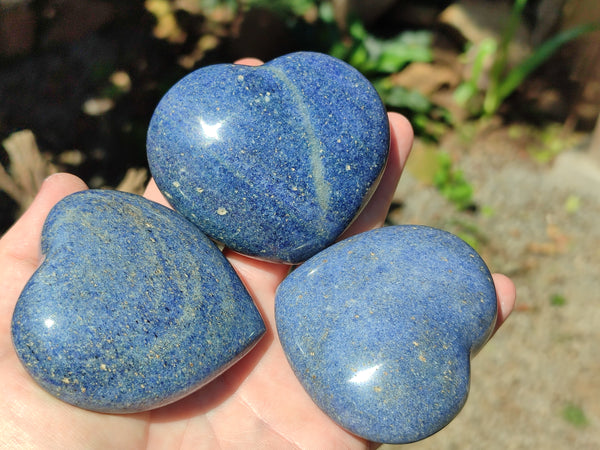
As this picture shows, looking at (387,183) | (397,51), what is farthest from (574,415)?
(397,51)

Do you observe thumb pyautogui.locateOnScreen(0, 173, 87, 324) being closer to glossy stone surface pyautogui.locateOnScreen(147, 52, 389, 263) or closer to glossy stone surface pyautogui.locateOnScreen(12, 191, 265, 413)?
glossy stone surface pyautogui.locateOnScreen(12, 191, 265, 413)

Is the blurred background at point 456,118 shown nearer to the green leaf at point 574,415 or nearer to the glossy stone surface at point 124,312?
the green leaf at point 574,415

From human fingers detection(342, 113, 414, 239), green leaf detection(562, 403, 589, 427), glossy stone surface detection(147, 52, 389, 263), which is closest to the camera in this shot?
glossy stone surface detection(147, 52, 389, 263)

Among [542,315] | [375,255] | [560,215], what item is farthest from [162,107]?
[560,215]

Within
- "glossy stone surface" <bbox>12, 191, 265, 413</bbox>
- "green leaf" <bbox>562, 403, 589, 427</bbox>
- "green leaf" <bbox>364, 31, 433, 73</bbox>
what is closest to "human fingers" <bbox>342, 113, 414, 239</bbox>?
"glossy stone surface" <bbox>12, 191, 265, 413</bbox>

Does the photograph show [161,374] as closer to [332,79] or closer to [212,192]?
[212,192]

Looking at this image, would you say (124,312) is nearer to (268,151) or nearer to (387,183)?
(268,151)
